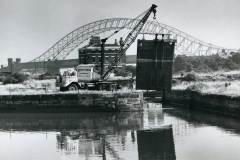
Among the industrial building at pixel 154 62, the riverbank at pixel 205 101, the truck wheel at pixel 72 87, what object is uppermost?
the industrial building at pixel 154 62

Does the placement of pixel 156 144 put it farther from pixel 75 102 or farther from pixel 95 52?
pixel 95 52

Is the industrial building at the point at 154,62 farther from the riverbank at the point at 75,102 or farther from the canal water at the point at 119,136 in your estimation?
the riverbank at the point at 75,102

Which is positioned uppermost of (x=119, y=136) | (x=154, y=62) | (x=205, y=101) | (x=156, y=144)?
(x=154, y=62)

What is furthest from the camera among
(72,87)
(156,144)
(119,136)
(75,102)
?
(72,87)

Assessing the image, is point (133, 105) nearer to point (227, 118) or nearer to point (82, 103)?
point (82, 103)

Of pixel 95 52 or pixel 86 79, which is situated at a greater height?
pixel 95 52

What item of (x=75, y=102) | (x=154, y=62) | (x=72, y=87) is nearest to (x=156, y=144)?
(x=75, y=102)

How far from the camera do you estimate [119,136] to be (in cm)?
2908

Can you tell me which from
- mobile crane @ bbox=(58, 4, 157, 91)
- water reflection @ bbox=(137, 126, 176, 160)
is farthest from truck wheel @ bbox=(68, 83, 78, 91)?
water reflection @ bbox=(137, 126, 176, 160)

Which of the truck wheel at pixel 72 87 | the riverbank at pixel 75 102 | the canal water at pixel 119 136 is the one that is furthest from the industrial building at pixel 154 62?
the riverbank at pixel 75 102

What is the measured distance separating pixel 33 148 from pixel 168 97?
28.2 meters

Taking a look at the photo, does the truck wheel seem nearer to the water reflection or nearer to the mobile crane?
the mobile crane

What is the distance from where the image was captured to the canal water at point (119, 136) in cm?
2334

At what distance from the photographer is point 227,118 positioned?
35.3 metres
